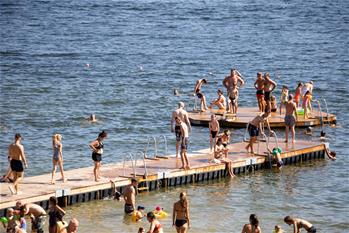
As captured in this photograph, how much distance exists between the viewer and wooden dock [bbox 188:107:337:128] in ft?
140

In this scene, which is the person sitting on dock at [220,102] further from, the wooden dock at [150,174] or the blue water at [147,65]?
the wooden dock at [150,174]

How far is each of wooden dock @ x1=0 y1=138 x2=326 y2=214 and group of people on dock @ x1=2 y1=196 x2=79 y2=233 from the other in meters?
1.08

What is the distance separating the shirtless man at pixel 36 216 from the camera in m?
27.2

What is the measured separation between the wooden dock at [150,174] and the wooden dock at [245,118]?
4.32m

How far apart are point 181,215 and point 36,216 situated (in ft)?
12.8

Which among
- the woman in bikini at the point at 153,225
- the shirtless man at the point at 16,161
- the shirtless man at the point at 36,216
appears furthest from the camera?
the shirtless man at the point at 16,161

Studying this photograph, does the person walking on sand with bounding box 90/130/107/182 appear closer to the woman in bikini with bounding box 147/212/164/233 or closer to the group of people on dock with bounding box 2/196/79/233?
the group of people on dock with bounding box 2/196/79/233

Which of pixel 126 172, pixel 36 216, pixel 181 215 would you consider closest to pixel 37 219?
pixel 36 216

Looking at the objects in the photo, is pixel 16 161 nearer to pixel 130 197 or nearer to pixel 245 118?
pixel 130 197

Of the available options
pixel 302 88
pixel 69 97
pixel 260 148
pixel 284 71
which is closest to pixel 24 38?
pixel 284 71

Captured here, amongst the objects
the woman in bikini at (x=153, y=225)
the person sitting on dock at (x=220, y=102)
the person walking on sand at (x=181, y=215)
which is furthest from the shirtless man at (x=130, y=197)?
the person sitting on dock at (x=220, y=102)

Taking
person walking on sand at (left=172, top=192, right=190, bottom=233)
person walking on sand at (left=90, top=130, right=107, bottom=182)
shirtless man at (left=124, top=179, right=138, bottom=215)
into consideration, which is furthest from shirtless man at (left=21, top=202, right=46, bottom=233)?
person walking on sand at (left=90, top=130, right=107, bottom=182)

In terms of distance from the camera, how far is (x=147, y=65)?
66312 millimetres

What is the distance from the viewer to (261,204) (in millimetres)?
32281
